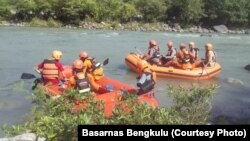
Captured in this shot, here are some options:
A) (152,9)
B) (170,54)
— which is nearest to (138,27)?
(152,9)

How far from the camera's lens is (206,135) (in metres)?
3.37

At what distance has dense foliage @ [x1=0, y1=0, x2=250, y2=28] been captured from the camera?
36.3 metres

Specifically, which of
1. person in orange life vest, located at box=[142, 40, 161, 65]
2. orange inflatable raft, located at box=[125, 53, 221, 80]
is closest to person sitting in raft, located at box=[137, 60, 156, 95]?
orange inflatable raft, located at box=[125, 53, 221, 80]

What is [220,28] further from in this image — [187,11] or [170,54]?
[170,54]

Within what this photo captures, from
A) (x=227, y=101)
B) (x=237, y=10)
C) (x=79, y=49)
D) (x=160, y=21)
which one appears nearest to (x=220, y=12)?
(x=237, y=10)

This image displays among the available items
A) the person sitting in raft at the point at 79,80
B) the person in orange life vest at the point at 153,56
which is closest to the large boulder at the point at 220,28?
the person in orange life vest at the point at 153,56

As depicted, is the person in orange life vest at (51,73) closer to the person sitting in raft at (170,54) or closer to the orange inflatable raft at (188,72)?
the orange inflatable raft at (188,72)

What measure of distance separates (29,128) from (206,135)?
5.27ft

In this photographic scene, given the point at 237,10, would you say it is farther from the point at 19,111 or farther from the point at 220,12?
the point at 19,111

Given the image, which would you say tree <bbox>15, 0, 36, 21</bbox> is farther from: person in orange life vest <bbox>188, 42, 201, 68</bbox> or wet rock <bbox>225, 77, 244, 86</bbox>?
wet rock <bbox>225, 77, 244, 86</bbox>

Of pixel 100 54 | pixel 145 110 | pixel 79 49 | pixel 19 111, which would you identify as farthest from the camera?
pixel 79 49

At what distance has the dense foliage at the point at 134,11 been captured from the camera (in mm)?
36328

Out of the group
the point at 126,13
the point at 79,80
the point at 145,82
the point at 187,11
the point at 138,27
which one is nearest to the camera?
the point at 79,80

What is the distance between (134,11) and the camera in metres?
37.7
